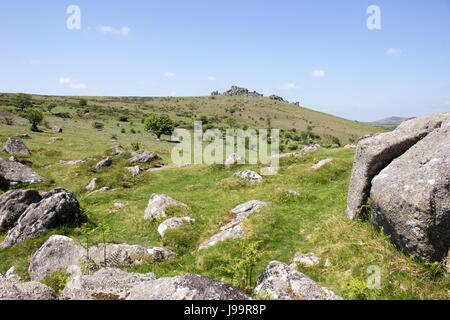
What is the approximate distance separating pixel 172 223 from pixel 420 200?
11352mm

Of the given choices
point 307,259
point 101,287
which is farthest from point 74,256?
point 307,259

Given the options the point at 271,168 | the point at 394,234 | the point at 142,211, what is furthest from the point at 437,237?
the point at 271,168

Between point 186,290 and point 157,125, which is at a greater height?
point 157,125

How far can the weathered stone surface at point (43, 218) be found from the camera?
12969mm

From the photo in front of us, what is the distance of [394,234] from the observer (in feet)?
26.2

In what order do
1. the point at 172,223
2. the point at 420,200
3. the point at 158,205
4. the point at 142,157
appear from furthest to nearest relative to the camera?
the point at 142,157 < the point at 158,205 < the point at 172,223 < the point at 420,200

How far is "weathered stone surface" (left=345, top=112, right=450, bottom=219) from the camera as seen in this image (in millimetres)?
9898

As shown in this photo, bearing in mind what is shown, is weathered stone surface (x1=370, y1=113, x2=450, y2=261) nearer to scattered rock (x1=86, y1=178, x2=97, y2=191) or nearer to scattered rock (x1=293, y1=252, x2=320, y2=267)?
scattered rock (x1=293, y1=252, x2=320, y2=267)

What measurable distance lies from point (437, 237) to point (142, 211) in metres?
15.8

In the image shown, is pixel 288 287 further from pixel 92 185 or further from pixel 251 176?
pixel 92 185

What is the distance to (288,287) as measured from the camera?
6492 mm

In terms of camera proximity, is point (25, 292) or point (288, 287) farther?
point (288, 287)

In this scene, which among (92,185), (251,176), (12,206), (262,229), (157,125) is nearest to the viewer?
(262,229)
